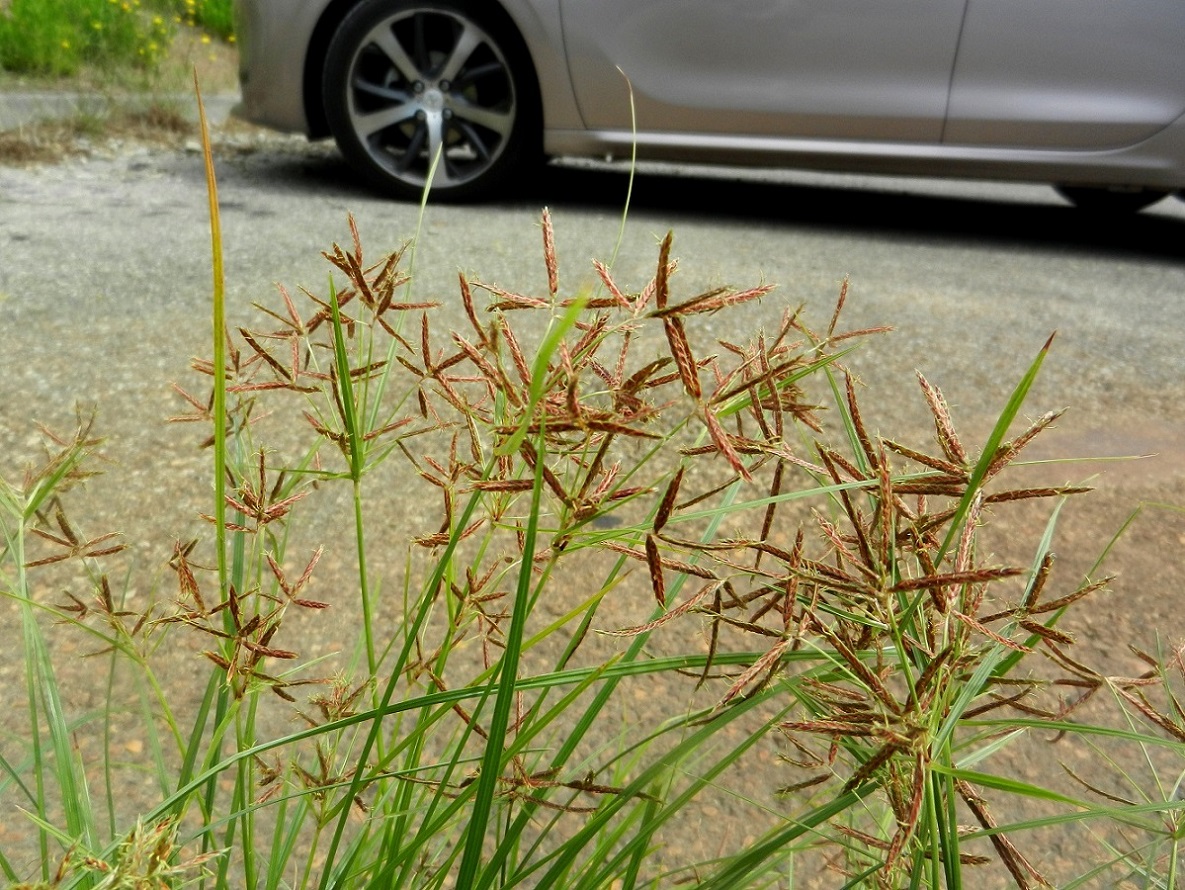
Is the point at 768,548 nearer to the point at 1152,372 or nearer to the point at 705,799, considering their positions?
the point at 705,799

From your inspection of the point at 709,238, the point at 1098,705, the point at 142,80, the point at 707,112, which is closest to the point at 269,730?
the point at 1098,705

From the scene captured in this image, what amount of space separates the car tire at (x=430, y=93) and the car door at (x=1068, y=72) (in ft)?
5.58

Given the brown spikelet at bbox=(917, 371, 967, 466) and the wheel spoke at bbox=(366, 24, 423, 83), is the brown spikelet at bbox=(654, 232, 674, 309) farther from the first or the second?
the wheel spoke at bbox=(366, 24, 423, 83)

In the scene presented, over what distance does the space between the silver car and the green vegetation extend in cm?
195

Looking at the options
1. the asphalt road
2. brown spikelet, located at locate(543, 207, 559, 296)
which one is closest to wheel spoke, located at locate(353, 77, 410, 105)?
the asphalt road

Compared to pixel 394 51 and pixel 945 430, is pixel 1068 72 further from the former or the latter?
pixel 945 430

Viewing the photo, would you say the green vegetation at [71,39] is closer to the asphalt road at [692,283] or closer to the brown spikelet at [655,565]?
the asphalt road at [692,283]

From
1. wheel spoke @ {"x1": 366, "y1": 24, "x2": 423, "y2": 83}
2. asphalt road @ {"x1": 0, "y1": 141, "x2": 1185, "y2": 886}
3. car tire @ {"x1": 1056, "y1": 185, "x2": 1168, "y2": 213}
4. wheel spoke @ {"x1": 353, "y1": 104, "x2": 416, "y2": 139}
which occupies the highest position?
wheel spoke @ {"x1": 366, "y1": 24, "x2": 423, "y2": 83}

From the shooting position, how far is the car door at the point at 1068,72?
3.39 m

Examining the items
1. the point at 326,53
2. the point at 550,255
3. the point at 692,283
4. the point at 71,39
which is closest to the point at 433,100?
the point at 326,53

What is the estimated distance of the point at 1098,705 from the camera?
1293mm

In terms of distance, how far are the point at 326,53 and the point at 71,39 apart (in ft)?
8.45

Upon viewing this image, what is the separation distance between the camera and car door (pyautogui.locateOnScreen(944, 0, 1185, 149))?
3395 mm

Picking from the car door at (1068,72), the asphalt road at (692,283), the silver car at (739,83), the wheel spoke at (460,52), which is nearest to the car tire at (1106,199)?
the asphalt road at (692,283)
